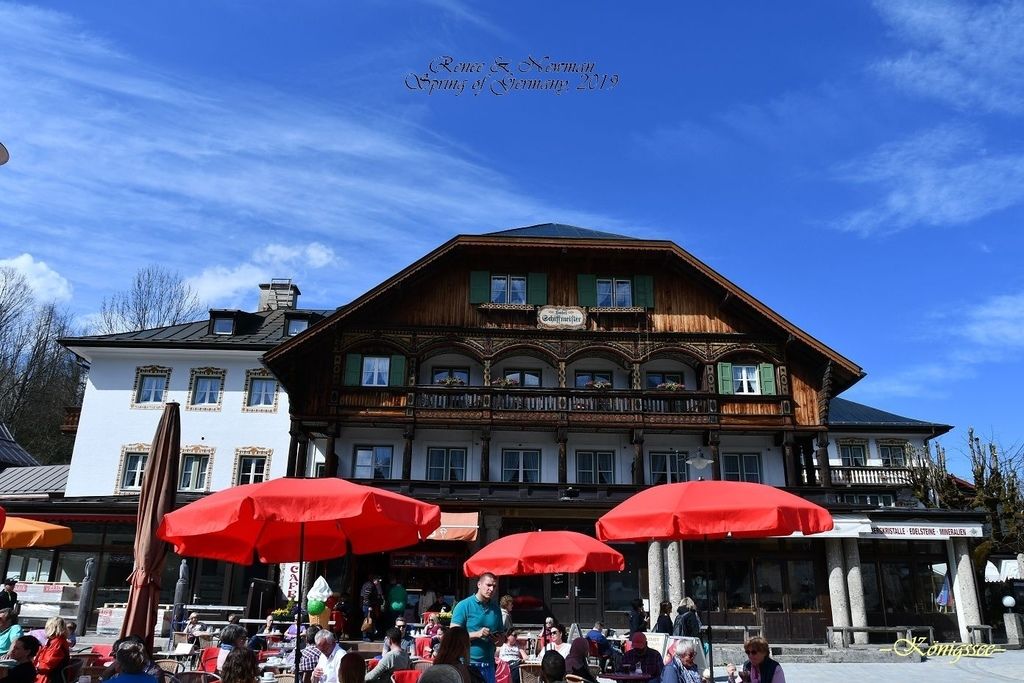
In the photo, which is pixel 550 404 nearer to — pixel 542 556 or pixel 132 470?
pixel 542 556

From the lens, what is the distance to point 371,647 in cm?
1416

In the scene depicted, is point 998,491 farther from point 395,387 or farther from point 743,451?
point 395,387

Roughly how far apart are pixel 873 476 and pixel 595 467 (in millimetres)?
12910

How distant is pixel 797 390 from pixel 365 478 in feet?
48.9

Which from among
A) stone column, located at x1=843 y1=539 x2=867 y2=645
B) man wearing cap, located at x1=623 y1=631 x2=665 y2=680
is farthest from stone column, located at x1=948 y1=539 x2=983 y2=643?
man wearing cap, located at x1=623 y1=631 x2=665 y2=680

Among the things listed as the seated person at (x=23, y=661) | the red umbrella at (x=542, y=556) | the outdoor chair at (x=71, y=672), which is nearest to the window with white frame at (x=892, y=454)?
the red umbrella at (x=542, y=556)

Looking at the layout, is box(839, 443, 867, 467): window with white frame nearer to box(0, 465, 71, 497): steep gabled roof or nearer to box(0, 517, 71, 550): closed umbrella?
box(0, 517, 71, 550): closed umbrella

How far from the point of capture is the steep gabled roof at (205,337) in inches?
1116

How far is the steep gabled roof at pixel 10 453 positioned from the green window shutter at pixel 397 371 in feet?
65.5

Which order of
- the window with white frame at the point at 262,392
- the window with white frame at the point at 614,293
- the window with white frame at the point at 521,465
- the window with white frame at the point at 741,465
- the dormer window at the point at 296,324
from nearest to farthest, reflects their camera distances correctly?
the window with white frame at the point at 521,465, the window with white frame at the point at 741,465, the window with white frame at the point at 614,293, the window with white frame at the point at 262,392, the dormer window at the point at 296,324

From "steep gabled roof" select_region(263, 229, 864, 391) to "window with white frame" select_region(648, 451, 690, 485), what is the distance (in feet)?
18.3

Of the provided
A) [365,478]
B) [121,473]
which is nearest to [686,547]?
[365,478]

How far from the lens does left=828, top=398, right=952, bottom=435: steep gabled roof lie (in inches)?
1409

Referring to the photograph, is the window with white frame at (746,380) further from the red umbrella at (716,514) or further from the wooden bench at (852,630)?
the red umbrella at (716,514)
